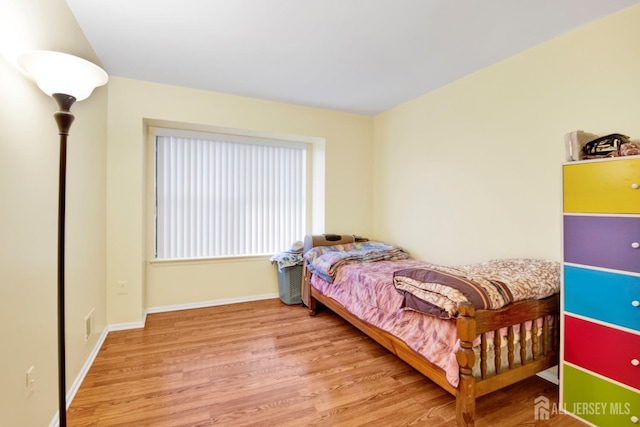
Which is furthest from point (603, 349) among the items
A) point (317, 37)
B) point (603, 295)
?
point (317, 37)

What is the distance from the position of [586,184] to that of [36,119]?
2.94m

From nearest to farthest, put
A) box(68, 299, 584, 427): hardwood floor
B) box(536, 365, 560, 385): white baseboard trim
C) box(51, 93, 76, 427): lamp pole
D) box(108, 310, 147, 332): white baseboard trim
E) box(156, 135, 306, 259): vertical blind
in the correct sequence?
box(51, 93, 76, 427): lamp pole < box(68, 299, 584, 427): hardwood floor < box(536, 365, 560, 385): white baseboard trim < box(108, 310, 147, 332): white baseboard trim < box(156, 135, 306, 259): vertical blind

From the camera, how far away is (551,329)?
1875 millimetres

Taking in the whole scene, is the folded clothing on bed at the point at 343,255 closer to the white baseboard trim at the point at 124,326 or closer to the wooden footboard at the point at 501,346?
the white baseboard trim at the point at 124,326

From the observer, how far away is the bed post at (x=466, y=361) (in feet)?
4.88

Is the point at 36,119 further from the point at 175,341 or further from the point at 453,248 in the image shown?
the point at 453,248

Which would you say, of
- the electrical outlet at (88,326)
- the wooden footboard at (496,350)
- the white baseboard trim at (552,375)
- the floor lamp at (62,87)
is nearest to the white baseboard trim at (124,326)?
the electrical outlet at (88,326)

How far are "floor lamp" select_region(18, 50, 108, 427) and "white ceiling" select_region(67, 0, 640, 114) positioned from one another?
2.87 ft

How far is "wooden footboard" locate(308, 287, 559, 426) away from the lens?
151 cm

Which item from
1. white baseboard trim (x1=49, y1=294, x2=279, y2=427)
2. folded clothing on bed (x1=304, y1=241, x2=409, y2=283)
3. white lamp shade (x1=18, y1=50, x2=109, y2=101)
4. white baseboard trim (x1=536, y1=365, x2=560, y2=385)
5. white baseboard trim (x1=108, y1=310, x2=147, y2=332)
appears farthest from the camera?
folded clothing on bed (x1=304, y1=241, x2=409, y2=283)

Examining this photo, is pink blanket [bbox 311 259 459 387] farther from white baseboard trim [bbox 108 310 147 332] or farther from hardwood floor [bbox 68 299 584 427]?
white baseboard trim [bbox 108 310 147 332]

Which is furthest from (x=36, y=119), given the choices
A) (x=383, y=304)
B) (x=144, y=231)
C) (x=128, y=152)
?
(x=383, y=304)

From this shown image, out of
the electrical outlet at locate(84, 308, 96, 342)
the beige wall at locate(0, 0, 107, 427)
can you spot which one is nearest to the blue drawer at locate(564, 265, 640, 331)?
the beige wall at locate(0, 0, 107, 427)

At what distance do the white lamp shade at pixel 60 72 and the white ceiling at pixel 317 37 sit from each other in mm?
866
